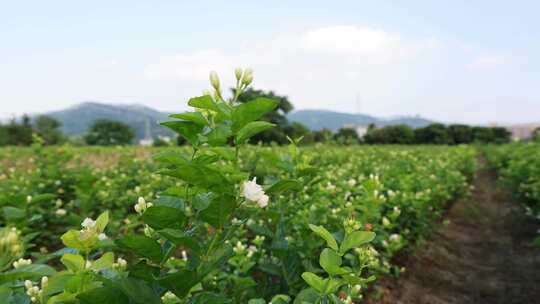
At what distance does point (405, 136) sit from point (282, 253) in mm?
38097

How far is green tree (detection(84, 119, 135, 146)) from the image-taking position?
55228 mm

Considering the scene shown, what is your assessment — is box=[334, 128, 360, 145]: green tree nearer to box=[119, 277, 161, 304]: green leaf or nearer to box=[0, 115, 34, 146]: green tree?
box=[119, 277, 161, 304]: green leaf

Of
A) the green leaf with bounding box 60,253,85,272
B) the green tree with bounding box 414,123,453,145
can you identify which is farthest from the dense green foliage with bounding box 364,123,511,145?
the green leaf with bounding box 60,253,85,272

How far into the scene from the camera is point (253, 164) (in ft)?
6.98

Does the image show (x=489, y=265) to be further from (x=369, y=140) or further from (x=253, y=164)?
(x=369, y=140)

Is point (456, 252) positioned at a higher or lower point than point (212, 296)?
lower

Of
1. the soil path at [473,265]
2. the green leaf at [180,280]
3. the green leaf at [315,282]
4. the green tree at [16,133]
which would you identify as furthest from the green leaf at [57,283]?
the green tree at [16,133]

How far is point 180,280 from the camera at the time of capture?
3.53 feet

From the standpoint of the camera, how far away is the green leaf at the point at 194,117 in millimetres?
1163

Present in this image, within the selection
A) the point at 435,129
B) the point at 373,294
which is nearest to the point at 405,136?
the point at 435,129

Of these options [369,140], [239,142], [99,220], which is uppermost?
Answer: [239,142]

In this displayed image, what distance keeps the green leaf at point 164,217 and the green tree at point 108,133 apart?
56561 millimetres

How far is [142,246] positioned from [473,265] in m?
4.75

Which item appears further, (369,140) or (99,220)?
(369,140)
